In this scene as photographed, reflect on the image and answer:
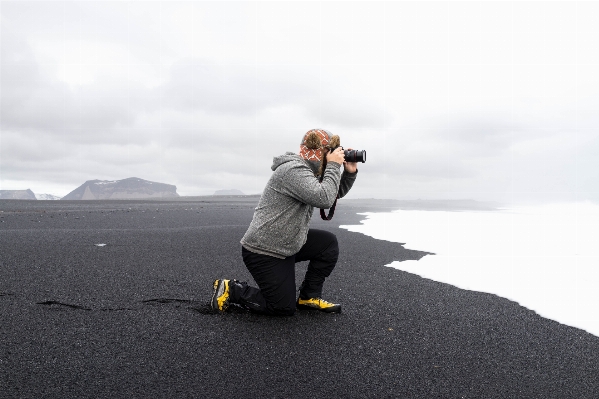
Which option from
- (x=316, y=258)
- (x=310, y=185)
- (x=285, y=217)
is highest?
(x=310, y=185)

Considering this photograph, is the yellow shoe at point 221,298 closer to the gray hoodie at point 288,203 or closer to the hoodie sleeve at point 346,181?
the gray hoodie at point 288,203

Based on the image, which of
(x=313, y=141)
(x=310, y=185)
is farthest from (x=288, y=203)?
(x=313, y=141)

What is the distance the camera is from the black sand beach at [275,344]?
8.32 feet

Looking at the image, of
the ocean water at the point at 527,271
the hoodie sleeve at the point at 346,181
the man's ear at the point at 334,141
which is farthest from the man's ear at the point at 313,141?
the ocean water at the point at 527,271

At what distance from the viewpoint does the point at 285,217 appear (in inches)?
143

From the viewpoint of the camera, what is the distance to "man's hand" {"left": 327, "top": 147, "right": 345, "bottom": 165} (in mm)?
3592

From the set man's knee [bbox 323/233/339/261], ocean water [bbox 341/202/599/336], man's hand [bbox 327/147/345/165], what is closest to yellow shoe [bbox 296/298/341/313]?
man's knee [bbox 323/233/339/261]

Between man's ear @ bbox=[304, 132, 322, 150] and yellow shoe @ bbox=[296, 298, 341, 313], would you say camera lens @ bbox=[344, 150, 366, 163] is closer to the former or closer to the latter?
man's ear @ bbox=[304, 132, 322, 150]

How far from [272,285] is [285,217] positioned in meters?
0.59

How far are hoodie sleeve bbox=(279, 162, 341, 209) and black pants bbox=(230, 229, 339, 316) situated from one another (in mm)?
618

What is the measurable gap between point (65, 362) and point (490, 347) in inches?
116

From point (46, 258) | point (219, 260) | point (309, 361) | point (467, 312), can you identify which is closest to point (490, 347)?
point (467, 312)

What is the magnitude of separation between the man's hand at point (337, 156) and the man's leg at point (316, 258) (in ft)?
2.64

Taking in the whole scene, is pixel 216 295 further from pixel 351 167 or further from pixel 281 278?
pixel 351 167
